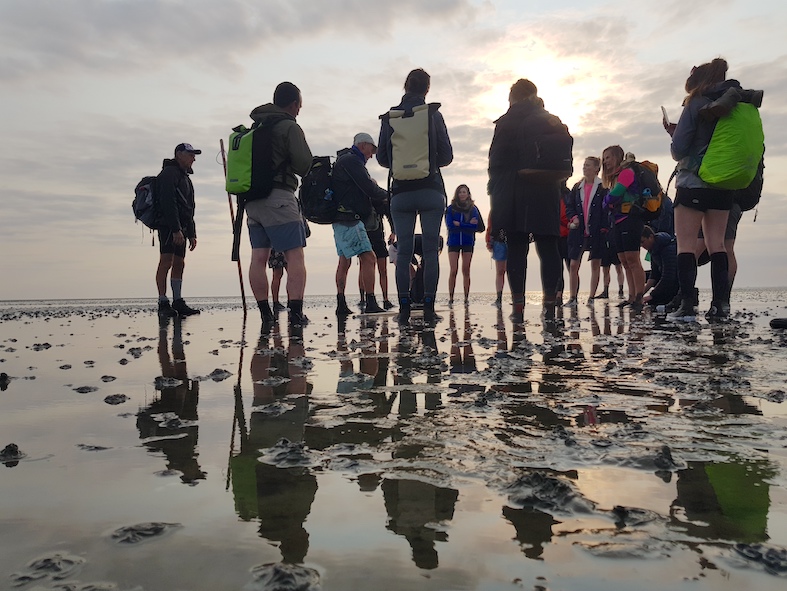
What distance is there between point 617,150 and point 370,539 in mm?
9802

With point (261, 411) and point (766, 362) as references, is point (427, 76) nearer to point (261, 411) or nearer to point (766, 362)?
point (766, 362)

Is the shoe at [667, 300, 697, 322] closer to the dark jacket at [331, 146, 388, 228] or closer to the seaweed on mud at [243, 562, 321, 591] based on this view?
the dark jacket at [331, 146, 388, 228]

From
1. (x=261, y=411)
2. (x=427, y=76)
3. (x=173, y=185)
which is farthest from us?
(x=173, y=185)

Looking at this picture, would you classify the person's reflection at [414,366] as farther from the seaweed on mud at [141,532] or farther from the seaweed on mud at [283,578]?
the seaweed on mud at [283,578]

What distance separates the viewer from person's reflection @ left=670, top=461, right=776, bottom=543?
49.3 inches

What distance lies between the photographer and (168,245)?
10180 millimetres

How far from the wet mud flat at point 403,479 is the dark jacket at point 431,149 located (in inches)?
174

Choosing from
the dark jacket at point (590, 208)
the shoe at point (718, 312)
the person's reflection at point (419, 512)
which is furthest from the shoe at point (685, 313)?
the person's reflection at point (419, 512)

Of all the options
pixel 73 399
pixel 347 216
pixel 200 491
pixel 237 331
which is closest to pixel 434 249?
pixel 347 216

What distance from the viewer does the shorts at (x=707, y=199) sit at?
651 centimetres

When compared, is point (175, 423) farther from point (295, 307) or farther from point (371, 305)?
point (371, 305)

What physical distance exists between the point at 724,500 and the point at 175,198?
9.87 metres

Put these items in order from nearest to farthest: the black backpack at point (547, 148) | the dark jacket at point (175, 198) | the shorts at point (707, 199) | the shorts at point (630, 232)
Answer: the shorts at point (707, 199), the black backpack at point (547, 148), the shorts at point (630, 232), the dark jacket at point (175, 198)

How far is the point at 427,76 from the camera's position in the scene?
762 cm
